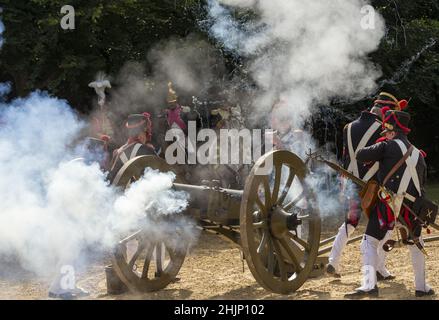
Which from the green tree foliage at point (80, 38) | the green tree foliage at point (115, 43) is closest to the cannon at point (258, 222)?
the green tree foliage at point (115, 43)

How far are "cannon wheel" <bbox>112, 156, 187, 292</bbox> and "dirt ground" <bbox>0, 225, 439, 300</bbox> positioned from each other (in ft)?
0.47

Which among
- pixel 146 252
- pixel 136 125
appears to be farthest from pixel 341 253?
pixel 136 125

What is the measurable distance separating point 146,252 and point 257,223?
1208mm

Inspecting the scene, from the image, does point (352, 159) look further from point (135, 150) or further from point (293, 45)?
point (293, 45)

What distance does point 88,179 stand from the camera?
225 inches

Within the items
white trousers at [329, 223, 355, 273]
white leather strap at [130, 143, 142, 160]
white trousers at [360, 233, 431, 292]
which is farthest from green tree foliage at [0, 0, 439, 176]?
white trousers at [360, 233, 431, 292]

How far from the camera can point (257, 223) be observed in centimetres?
520

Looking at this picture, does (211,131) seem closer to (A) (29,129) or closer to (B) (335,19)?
(B) (335,19)

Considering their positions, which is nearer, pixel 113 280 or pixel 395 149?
pixel 395 149

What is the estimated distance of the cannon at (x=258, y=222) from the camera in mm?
5043

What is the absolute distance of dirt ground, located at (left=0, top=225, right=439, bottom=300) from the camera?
5.82m

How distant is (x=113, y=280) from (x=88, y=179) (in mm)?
953

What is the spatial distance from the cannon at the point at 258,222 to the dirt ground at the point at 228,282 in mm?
258
